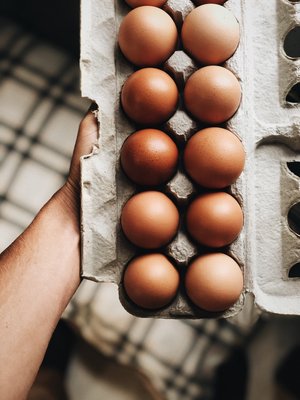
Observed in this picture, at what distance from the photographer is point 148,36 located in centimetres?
86

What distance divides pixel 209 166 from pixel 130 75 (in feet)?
0.80

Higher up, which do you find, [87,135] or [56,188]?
[87,135]

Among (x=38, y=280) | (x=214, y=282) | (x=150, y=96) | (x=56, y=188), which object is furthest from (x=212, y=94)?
(x=56, y=188)

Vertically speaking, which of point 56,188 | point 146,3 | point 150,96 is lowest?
point 56,188

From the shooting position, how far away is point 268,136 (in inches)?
36.7

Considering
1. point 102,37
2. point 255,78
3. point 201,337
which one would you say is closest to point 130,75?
point 102,37

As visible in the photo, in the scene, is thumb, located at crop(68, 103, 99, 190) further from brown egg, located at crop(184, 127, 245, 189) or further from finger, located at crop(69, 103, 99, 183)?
brown egg, located at crop(184, 127, 245, 189)

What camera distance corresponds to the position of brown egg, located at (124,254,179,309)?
85cm

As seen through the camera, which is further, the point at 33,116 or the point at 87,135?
the point at 33,116

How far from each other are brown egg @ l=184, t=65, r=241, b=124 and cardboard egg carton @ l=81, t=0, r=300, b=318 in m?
0.03

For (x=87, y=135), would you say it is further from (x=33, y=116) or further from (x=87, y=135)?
(x=33, y=116)

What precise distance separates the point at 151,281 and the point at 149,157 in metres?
0.21

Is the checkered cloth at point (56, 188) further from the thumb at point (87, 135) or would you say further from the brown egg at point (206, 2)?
the brown egg at point (206, 2)

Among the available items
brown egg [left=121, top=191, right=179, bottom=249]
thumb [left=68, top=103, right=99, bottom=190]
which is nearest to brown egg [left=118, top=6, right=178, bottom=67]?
thumb [left=68, top=103, right=99, bottom=190]
